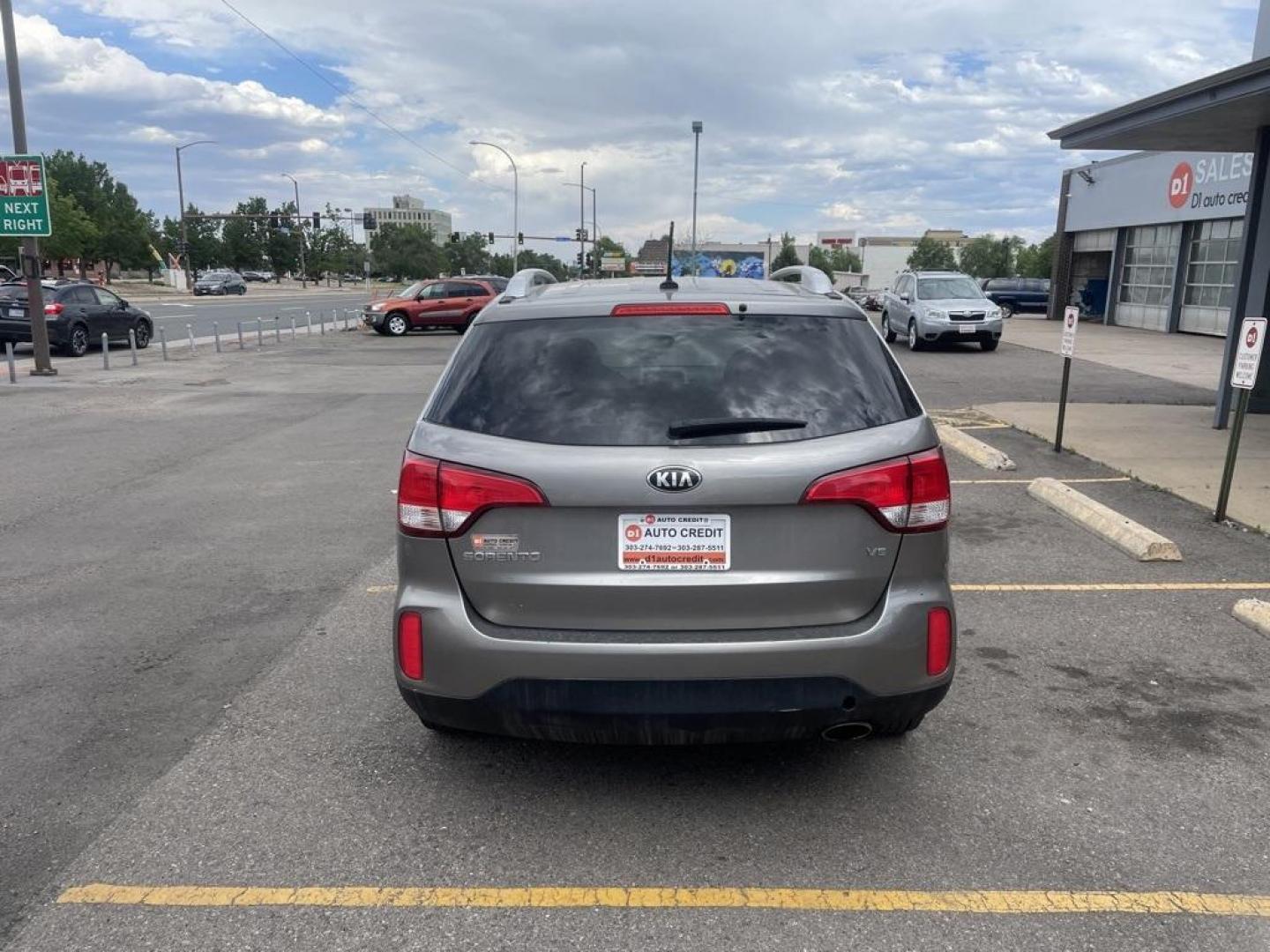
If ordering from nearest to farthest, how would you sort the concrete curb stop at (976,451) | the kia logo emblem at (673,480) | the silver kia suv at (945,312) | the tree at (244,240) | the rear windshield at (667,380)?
1. the kia logo emblem at (673,480)
2. the rear windshield at (667,380)
3. the concrete curb stop at (976,451)
4. the silver kia suv at (945,312)
5. the tree at (244,240)

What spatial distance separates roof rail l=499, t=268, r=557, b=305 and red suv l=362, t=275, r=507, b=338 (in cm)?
2766

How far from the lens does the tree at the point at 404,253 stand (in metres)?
123

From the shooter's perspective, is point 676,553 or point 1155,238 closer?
point 676,553

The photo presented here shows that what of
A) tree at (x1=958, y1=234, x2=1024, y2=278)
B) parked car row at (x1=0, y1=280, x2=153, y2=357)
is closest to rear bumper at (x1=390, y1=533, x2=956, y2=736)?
parked car row at (x1=0, y1=280, x2=153, y2=357)

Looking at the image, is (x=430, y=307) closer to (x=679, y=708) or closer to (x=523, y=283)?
(x=523, y=283)

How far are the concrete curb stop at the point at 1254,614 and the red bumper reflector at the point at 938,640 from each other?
9.48 feet

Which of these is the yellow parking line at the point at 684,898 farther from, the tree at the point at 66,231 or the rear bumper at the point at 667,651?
the tree at the point at 66,231

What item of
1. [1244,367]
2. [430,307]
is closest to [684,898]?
[1244,367]

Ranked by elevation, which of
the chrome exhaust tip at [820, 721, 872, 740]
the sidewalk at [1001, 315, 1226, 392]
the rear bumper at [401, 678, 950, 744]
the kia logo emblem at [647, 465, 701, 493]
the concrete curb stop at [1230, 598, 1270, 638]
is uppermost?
the kia logo emblem at [647, 465, 701, 493]

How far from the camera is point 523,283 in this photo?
409 centimetres

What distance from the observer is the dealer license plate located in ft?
9.91

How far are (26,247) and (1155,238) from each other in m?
31.7

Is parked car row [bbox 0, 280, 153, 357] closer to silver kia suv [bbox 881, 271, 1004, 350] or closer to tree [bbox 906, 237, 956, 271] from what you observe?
silver kia suv [bbox 881, 271, 1004, 350]

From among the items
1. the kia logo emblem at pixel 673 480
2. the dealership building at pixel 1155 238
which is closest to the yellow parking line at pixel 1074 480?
the kia logo emblem at pixel 673 480
